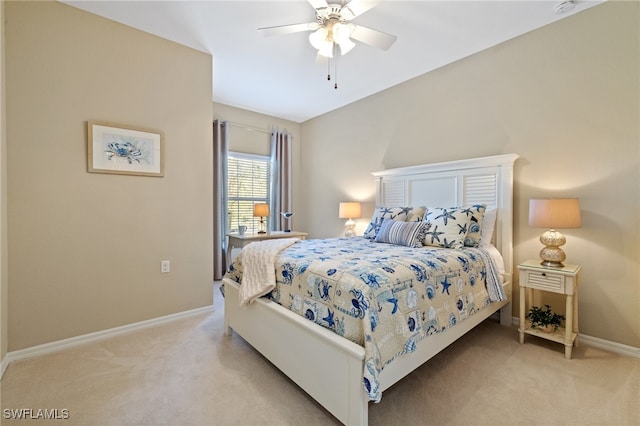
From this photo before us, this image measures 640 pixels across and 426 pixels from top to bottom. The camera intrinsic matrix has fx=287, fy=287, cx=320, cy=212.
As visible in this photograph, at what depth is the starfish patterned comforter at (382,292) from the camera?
139 centimetres

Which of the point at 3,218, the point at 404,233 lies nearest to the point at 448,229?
the point at 404,233

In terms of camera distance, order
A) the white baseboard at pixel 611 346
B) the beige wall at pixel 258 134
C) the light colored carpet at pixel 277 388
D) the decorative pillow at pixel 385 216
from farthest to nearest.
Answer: the beige wall at pixel 258 134 < the decorative pillow at pixel 385 216 < the white baseboard at pixel 611 346 < the light colored carpet at pixel 277 388

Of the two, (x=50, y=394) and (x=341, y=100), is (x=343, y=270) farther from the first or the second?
(x=341, y=100)

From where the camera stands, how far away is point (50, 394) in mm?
1718

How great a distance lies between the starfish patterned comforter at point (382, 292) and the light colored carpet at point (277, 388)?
14.9 inches

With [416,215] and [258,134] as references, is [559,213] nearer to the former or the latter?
[416,215]

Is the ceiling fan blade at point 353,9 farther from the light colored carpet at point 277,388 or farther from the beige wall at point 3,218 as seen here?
the light colored carpet at point 277,388

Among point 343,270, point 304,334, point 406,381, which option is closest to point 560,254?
point 406,381

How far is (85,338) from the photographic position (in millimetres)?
2379

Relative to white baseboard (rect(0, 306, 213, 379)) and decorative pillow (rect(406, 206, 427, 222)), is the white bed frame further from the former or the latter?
white baseboard (rect(0, 306, 213, 379))

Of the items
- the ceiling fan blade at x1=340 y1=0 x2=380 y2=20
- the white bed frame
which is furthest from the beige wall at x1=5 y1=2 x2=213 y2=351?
the ceiling fan blade at x1=340 y1=0 x2=380 y2=20

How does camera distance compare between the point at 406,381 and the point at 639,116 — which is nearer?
the point at 406,381

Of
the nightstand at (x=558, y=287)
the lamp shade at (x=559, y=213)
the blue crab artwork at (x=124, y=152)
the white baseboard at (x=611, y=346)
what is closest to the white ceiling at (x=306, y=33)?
the blue crab artwork at (x=124, y=152)

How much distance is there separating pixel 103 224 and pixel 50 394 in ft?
4.17
